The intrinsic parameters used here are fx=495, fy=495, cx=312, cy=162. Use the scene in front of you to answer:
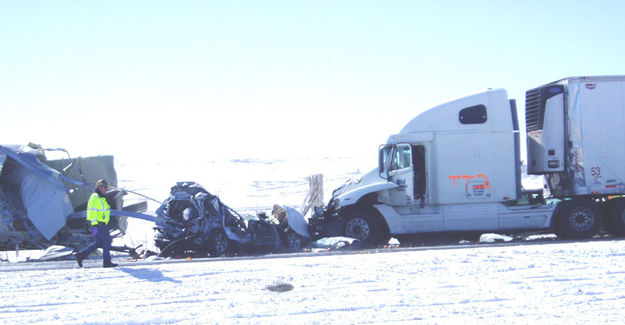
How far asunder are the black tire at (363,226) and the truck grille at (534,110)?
474 centimetres

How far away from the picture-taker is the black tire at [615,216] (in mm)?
11992

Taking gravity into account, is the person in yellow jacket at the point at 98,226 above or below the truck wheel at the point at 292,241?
above

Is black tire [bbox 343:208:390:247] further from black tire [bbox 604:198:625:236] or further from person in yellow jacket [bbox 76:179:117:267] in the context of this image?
black tire [bbox 604:198:625:236]

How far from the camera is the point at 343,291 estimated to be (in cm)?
655

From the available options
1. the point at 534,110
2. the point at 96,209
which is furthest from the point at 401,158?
the point at 96,209

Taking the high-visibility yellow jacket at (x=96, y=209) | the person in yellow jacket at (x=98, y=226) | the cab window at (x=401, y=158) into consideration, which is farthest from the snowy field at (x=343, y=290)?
the cab window at (x=401, y=158)

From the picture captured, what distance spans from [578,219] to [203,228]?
29.2ft

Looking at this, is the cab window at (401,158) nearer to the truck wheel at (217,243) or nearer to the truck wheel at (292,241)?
the truck wheel at (292,241)

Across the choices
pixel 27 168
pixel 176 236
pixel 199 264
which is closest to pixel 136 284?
pixel 199 264

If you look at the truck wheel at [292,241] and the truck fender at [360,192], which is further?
the truck wheel at [292,241]

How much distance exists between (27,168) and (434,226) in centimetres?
1005

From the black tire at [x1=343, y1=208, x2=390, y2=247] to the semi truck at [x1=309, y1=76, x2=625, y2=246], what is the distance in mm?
24

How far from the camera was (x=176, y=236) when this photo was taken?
10961mm

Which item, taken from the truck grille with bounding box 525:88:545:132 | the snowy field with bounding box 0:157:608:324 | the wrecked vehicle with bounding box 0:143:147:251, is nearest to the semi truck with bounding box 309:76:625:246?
the truck grille with bounding box 525:88:545:132
